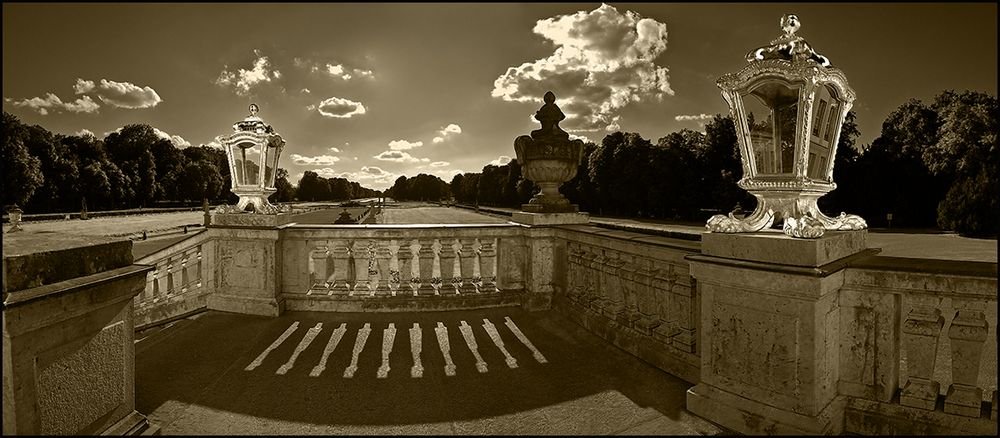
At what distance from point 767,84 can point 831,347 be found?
1889 millimetres

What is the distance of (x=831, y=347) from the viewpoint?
3.38 meters

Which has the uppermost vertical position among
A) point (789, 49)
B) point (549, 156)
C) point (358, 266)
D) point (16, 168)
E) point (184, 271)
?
point (16, 168)

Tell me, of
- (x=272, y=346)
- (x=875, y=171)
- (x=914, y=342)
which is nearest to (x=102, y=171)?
(x=272, y=346)

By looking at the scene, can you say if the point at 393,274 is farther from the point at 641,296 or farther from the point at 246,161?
the point at 641,296

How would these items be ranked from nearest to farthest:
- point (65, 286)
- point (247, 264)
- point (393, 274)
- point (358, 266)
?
1. point (65, 286)
2. point (247, 264)
3. point (358, 266)
4. point (393, 274)

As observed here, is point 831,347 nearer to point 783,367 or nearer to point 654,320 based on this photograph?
point 783,367

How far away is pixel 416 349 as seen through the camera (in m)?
5.31

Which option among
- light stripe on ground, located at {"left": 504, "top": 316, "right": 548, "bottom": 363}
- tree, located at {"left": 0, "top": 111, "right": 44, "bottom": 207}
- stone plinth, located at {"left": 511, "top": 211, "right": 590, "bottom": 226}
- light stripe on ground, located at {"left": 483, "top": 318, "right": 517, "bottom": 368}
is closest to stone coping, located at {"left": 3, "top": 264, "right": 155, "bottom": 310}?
light stripe on ground, located at {"left": 483, "top": 318, "right": 517, "bottom": 368}

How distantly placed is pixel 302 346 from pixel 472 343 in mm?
1833

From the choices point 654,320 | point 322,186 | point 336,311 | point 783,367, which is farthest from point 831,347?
point 322,186

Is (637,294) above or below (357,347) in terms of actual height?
above

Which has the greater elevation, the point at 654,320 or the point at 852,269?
the point at 852,269

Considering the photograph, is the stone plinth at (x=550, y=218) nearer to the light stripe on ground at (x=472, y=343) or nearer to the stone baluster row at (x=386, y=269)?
the stone baluster row at (x=386, y=269)

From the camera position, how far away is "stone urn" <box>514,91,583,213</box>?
748cm
